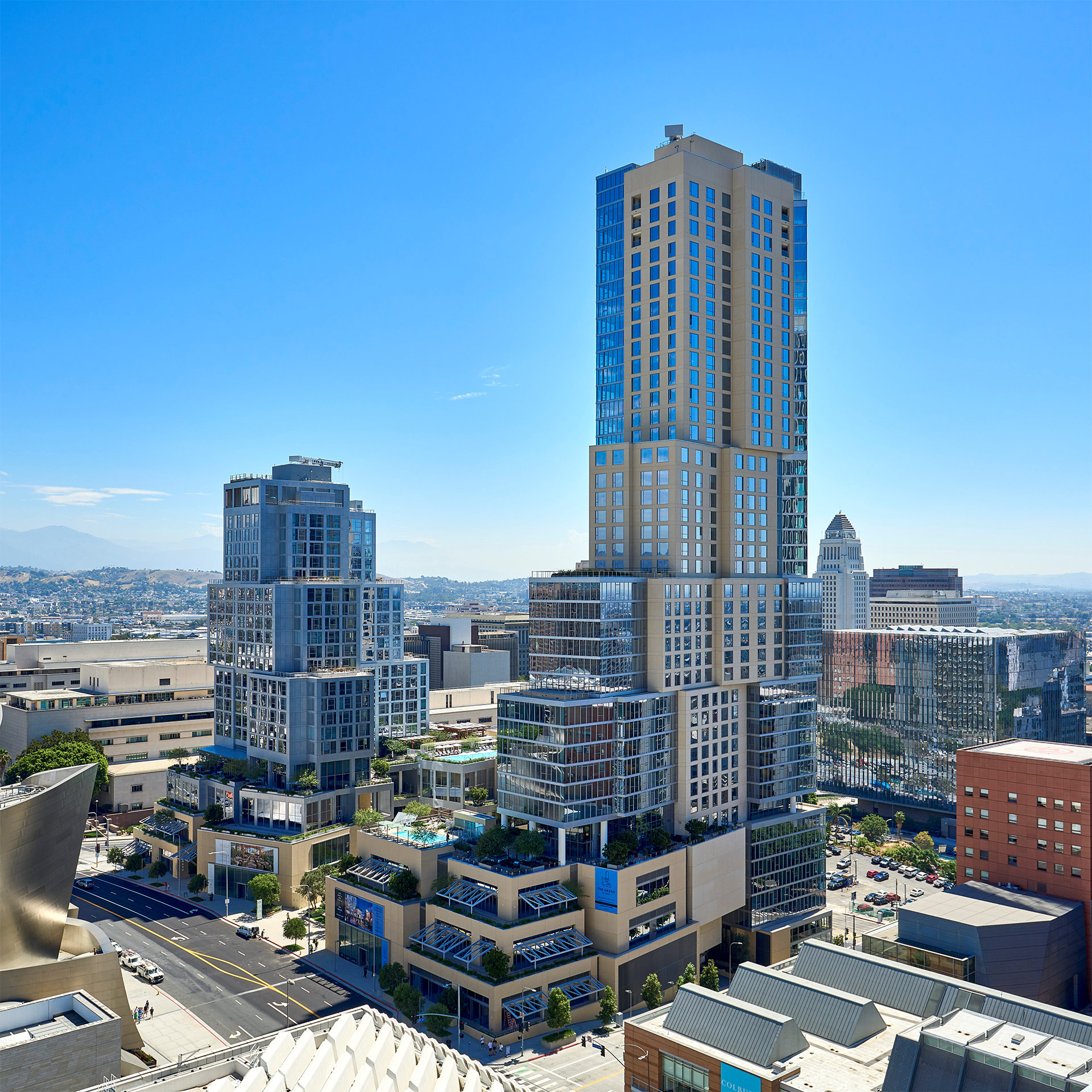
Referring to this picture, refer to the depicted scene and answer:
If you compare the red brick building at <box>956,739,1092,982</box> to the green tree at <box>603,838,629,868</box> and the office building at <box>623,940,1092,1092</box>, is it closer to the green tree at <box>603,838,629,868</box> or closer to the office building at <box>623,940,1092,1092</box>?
the office building at <box>623,940,1092,1092</box>

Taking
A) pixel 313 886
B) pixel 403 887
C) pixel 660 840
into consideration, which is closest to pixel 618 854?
pixel 660 840

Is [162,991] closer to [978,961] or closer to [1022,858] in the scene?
[978,961]

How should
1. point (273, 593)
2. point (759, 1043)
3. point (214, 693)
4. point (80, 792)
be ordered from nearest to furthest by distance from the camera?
point (759, 1043)
point (80, 792)
point (273, 593)
point (214, 693)

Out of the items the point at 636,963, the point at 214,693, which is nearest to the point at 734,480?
the point at 636,963

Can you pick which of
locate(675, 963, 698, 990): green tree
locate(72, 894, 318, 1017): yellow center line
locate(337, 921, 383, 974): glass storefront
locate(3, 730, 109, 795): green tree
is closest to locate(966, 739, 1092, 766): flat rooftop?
locate(675, 963, 698, 990): green tree

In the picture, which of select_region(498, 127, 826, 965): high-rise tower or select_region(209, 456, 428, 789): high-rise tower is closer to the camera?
select_region(498, 127, 826, 965): high-rise tower
